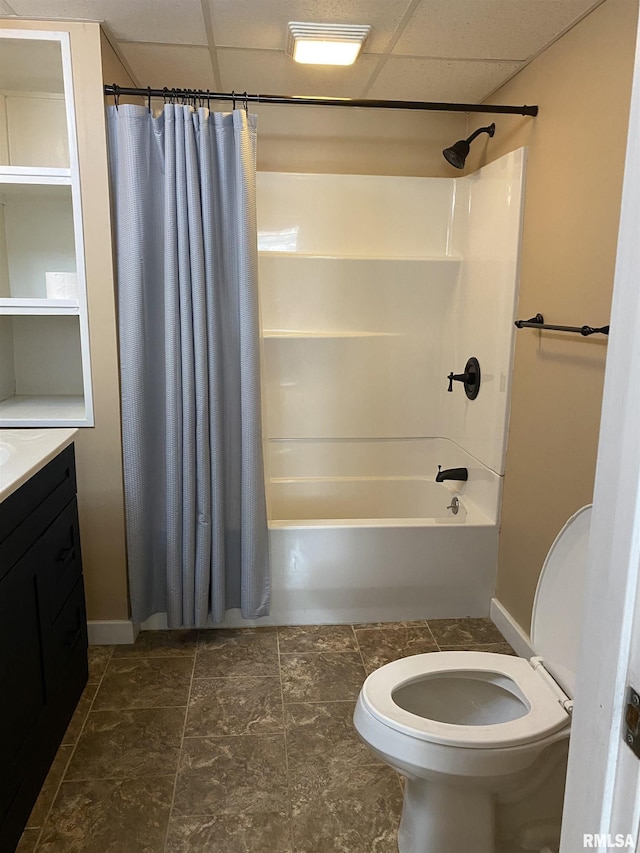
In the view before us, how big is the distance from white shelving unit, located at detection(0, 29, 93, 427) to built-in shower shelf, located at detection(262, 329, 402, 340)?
37.7 inches

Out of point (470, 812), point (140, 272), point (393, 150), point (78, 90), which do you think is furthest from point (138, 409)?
point (393, 150)

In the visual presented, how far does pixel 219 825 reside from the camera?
172 centimetres

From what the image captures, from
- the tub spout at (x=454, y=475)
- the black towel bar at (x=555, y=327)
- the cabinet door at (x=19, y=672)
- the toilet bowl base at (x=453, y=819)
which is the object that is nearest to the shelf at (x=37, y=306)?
the cabinet door at (x=19, y=672)

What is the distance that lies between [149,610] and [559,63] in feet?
8.43

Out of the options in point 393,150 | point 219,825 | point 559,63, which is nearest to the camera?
point 219,825

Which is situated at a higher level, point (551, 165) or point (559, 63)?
point (559, 63)

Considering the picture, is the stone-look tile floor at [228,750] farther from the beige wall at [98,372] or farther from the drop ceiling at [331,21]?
the drop ceiling at [331,21]

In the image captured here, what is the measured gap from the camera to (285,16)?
2068 mm

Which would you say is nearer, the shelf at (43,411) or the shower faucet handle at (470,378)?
the shelf at (43,411)

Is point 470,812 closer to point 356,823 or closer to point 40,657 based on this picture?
point 356,823

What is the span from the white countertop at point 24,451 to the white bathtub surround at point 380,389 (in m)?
1.02

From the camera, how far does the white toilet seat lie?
56.2 inches

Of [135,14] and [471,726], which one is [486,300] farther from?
[471,726]

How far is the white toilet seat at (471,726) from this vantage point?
4.68 ft
